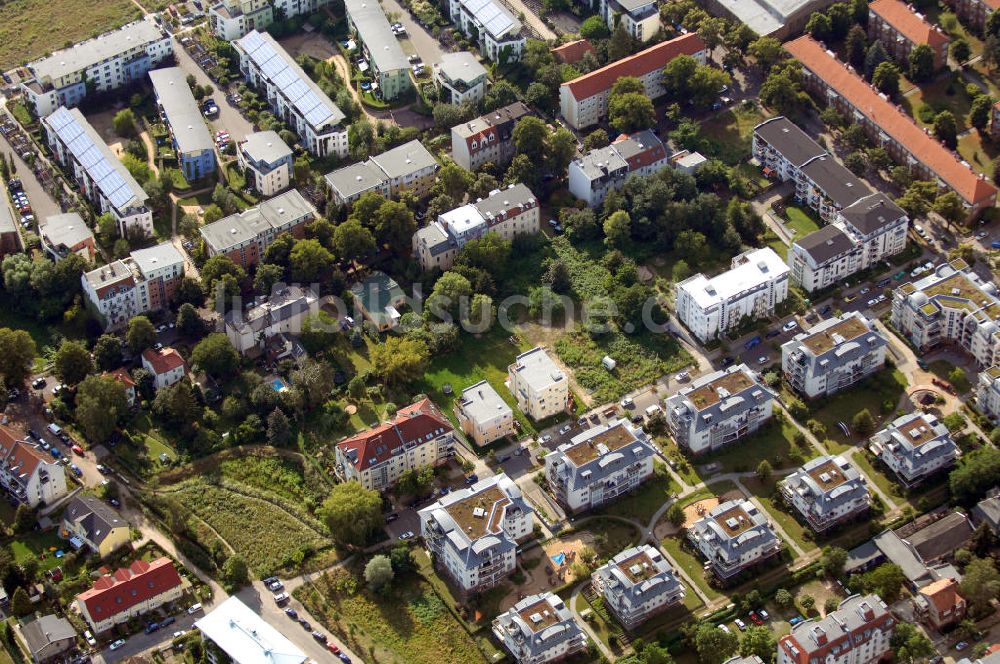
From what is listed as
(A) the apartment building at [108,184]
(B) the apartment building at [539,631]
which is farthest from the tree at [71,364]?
(B) the apartment building at [539,631]

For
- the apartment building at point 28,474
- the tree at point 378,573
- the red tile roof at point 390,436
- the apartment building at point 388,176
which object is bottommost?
the tree at point 378,573

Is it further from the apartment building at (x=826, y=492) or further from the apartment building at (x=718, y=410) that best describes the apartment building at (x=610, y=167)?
the apartment building at (x=826, y=492)

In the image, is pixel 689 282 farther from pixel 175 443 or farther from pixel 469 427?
pixel 175 443

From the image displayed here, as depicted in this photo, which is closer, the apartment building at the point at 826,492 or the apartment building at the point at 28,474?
the apartment building at the point at 826,492

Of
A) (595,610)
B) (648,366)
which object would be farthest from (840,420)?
(595,610)

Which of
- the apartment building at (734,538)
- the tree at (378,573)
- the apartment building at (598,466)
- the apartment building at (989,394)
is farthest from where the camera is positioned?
the apartment building at (989,394)

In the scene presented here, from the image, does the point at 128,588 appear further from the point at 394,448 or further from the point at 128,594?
the point at 394,448
